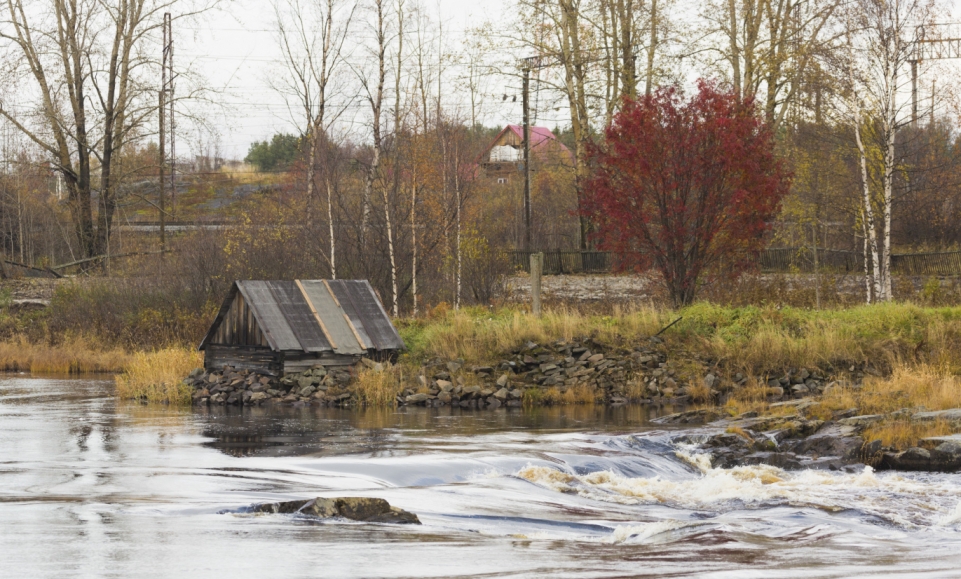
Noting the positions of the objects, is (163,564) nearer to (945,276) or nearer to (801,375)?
(801,375)

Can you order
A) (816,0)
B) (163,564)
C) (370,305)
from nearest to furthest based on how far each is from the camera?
1. (163,564)
2. (370,305)
3. (816,0)

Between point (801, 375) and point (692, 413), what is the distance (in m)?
4.83

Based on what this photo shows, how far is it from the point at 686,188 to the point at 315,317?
33.9 feet

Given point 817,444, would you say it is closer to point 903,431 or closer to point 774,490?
point 903,431

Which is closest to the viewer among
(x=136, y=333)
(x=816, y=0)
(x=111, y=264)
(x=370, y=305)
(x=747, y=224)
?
(x=370, y=305)

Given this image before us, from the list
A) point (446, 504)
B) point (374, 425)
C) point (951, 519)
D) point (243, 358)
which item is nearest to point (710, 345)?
point (374, 425)

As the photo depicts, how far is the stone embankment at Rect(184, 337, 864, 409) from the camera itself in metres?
23.4

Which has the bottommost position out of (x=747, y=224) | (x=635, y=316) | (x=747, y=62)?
(x=635, y=316)

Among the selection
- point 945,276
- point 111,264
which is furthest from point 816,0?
point 111,264

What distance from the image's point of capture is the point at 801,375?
23.8 meters

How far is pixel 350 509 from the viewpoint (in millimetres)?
11234

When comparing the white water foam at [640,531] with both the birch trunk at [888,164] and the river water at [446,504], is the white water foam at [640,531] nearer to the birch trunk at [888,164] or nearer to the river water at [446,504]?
the river water at [446,504]

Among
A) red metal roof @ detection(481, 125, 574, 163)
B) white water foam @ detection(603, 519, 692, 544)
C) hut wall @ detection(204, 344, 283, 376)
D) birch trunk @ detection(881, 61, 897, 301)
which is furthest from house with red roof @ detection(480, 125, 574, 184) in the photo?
white water foam @ detection(603, 519, 692, 544)

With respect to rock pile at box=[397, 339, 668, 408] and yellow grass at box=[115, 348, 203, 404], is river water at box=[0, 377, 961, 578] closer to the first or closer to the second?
rock pile at box=[397, 339, 668, 408]
